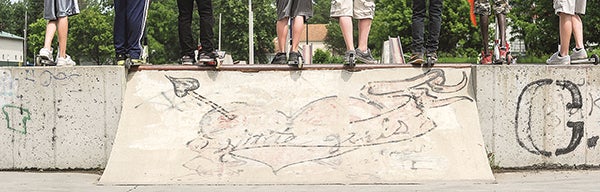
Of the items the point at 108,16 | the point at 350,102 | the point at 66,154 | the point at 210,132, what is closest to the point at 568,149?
the point at 350,102

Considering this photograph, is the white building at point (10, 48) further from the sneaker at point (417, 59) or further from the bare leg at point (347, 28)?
the sneaker at point (417, 59)

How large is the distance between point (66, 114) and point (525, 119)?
484cm

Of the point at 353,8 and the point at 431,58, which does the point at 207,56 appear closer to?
the point at 353,8

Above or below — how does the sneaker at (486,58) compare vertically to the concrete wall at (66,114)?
above

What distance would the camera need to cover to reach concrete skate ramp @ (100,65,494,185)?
700cm

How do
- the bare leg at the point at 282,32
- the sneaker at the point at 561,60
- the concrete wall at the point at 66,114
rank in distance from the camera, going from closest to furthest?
the concrete wall at the point at 66,114, the sneaker at the point at 561,60, the bare leg at the point at 282,32

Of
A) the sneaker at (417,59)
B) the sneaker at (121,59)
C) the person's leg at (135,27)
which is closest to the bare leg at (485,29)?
the sneaker at (417,59)

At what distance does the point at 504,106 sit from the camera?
7836 millimetres

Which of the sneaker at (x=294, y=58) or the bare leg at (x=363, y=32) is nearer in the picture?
the sneaker at (x=294, y=58)

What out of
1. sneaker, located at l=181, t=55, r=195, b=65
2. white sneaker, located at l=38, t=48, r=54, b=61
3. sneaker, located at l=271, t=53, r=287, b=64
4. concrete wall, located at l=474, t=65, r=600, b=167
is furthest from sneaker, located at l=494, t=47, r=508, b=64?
white sneaker, located at l=38, t=48, r=54, b=61

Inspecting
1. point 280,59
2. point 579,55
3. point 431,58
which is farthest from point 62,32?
point 579,55

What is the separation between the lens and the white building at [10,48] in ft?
319

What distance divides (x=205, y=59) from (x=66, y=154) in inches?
70.2

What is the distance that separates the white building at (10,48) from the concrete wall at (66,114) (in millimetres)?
93193
